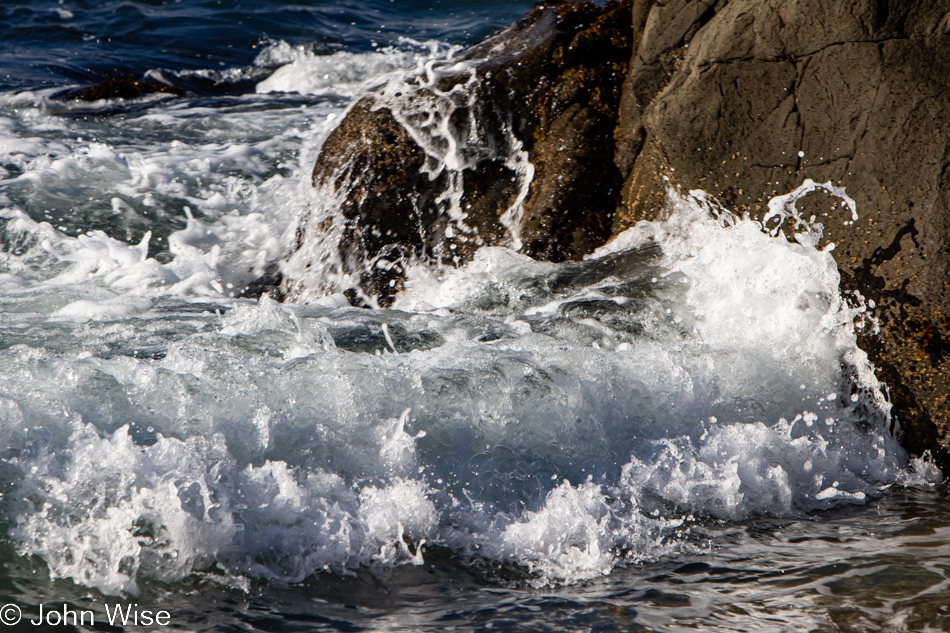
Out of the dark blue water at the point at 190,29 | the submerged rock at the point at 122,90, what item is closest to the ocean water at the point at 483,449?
the submerged rock at the point at 122,90

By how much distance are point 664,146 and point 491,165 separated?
1.10 m

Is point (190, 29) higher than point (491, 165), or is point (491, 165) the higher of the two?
point (190, 29)

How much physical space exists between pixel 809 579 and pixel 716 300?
1542 millimetres

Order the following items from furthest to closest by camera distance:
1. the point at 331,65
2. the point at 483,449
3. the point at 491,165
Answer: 1. the point at 331,65
2. the point at 491,165
3. the point at 483,449

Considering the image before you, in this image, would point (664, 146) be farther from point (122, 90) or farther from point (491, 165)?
point (122, 90)

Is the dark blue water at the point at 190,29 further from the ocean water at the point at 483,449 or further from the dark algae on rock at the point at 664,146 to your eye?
the dark algae on rock at the point at 664,146

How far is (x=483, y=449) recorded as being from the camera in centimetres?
291

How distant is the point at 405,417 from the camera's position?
2.90m

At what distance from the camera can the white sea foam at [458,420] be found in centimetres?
248

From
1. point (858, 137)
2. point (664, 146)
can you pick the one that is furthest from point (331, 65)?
point (858, 137)

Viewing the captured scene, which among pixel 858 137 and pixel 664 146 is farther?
pixel 664 146

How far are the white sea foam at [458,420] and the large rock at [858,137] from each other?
0.15 meters

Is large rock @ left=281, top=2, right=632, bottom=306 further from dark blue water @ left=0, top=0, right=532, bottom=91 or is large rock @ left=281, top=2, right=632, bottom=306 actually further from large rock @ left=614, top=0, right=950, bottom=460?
dark blue water @ left=0, top=0, right=532, bottom=91

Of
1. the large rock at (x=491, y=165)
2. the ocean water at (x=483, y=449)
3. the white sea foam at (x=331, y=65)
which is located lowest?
the ocean water at (x=483, y=449)
